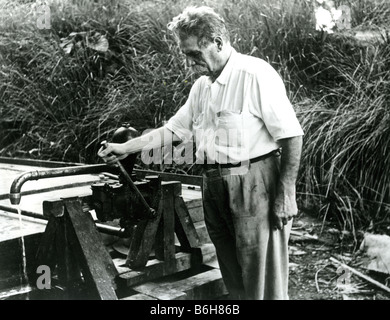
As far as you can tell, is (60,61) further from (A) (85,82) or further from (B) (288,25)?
(B) (288,25)

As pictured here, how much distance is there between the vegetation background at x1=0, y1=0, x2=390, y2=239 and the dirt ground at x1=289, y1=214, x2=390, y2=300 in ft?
0.45

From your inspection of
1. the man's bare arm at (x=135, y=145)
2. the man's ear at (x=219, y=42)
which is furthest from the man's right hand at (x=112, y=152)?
the man's ear at (x=219, y=42)

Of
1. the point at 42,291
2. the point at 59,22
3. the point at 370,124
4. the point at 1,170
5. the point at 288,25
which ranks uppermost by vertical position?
the point at 59,22

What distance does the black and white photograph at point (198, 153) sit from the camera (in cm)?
256

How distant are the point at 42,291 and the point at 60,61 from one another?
4.50 meters

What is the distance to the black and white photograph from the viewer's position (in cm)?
256

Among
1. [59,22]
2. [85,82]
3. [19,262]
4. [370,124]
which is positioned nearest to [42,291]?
[19,262]

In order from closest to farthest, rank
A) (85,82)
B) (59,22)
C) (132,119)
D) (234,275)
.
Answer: (234,275)
(132,119)
(85,82)
(59,22)

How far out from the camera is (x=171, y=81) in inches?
226

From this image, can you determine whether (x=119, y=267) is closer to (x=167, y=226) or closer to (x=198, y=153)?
(x=167, y=226)

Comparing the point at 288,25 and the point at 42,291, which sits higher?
the point at 288,25

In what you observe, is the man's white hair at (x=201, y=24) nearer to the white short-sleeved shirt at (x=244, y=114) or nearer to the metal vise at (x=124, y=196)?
the white short-sleeved shirt at (x=244, y=114)
